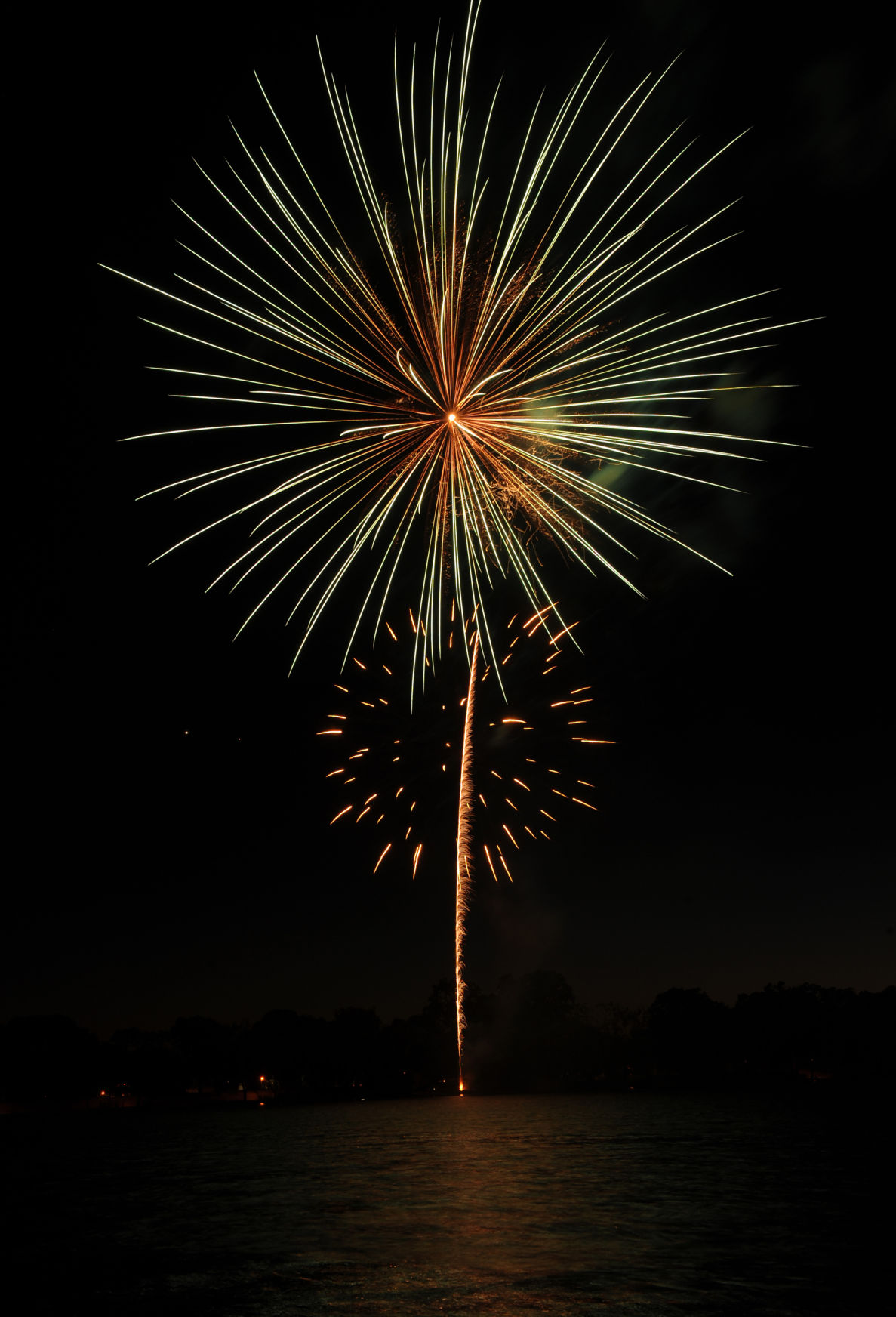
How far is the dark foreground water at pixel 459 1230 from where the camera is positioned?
1294 cm

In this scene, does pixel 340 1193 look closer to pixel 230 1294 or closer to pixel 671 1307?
pixel 230 1294

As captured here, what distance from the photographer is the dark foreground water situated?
1294 centimetres

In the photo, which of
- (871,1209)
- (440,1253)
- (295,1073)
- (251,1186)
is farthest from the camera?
(295,1073)

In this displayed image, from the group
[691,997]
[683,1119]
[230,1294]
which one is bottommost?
[230,1294]

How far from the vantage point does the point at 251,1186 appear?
28.3 m

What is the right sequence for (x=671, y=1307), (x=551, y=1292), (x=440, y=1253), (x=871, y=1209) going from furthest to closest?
(x=871, y=1209)
(x=440, y=1253)
(x=551, y=1292)
(x=671, y=1307)

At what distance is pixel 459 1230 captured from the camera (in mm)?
18250

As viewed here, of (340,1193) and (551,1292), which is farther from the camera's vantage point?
(340,1193)

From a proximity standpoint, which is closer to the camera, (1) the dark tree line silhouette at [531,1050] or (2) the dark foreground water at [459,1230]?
(2) the dark foreground water at [459,1230]

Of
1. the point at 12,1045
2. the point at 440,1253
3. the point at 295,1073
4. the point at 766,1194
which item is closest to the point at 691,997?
the point at 295,1073

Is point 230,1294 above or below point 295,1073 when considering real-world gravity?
below

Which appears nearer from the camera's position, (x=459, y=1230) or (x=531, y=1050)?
(x=459, y=1230)

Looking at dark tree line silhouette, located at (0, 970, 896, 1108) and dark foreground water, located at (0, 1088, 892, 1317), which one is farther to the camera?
dark tree line silhouette, located at (0, 970, 896, 1108)

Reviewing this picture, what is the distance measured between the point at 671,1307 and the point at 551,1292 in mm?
1532
